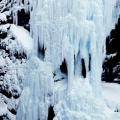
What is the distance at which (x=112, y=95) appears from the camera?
943cm

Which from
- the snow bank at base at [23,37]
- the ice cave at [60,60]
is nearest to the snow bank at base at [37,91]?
the ice cave at [60,60]

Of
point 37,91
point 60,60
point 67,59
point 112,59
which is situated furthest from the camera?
point 112,59

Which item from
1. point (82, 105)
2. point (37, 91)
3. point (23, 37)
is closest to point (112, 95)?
point (82, 105)

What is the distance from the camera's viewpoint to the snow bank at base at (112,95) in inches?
357

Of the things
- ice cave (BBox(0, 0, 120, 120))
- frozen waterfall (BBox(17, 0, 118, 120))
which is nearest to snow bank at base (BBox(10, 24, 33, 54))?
ice cave (BBox(0, 0, 120, 120))

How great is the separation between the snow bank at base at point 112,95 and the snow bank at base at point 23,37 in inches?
82.5

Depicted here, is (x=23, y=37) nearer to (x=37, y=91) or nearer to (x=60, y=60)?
(x=60, y=60)

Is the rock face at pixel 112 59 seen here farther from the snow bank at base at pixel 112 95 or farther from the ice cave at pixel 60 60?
the snow bank at base at pixel 112 95

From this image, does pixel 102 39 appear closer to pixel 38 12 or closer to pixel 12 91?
pixel 38 12

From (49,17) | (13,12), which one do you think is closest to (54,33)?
(49,17)

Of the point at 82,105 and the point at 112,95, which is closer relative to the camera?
the point at 82,105

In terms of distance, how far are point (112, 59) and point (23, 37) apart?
7.62ft

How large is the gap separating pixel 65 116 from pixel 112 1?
2890 millimetres

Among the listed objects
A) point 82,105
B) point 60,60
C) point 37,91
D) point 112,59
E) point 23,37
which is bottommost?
point 82,105
